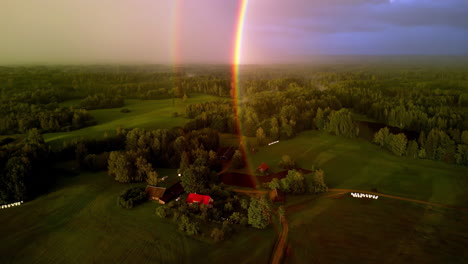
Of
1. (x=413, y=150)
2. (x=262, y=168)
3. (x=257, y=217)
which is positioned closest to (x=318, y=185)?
(x=262, y=168)

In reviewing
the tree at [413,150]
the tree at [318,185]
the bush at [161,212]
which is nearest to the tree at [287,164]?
the tree at [318,185]

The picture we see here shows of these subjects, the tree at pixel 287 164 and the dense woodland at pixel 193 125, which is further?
the tree at pixel 287 164

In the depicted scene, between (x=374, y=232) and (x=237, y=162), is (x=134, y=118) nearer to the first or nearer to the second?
(x=237, y=162)

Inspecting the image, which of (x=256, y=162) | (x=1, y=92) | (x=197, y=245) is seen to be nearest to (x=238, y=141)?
(x=256, y=162)

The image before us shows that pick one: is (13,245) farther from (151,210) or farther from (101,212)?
(151,210)

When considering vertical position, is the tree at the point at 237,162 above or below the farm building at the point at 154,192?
above

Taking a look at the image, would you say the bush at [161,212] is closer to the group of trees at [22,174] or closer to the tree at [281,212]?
the tree at [281,212]

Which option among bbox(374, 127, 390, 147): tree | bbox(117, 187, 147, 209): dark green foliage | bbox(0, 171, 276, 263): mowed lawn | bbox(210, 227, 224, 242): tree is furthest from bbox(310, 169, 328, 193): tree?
bbox(374, 127, 390, 147): tree
